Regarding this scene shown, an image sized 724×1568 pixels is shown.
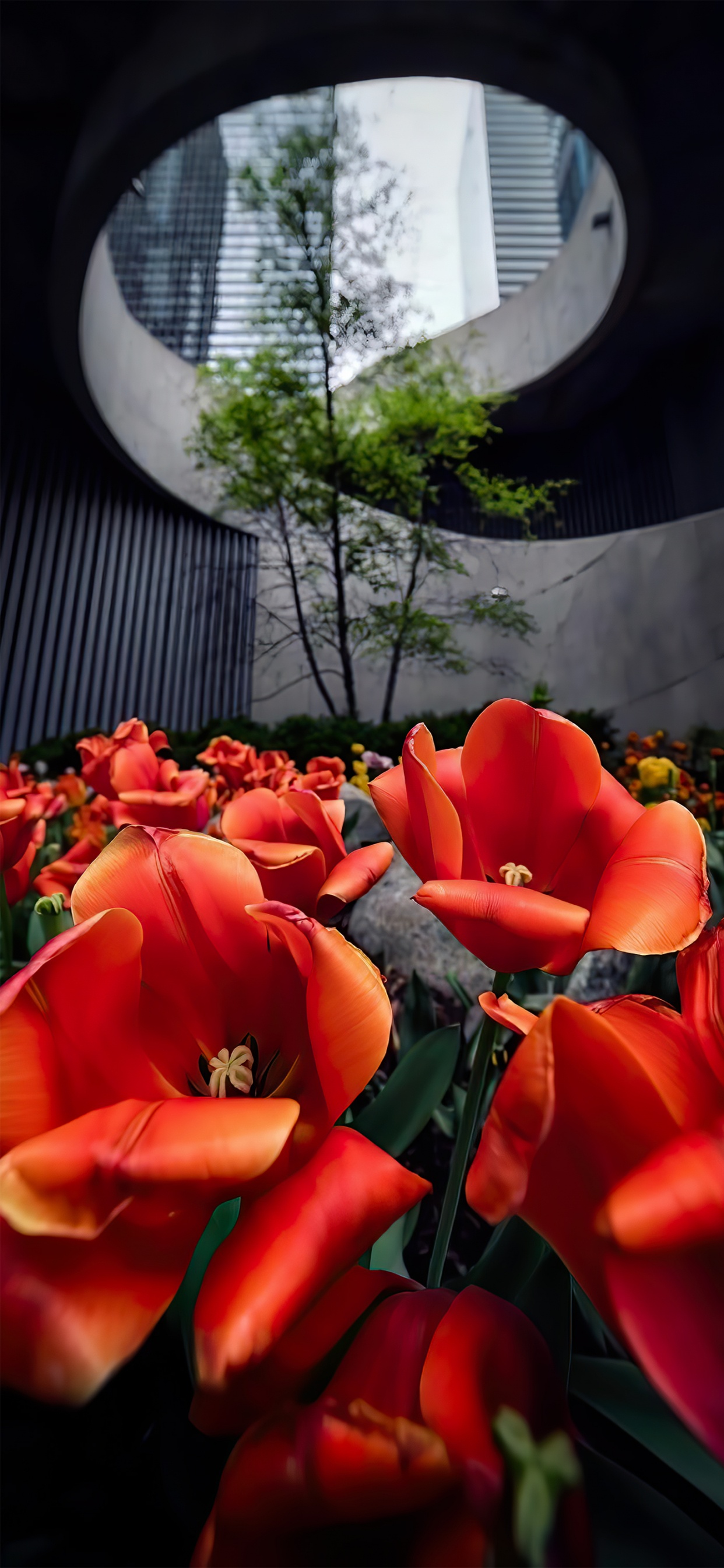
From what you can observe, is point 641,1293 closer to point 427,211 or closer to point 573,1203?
point 573,1203

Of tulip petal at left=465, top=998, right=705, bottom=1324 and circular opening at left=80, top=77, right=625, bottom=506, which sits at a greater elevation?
circular opening at left=80, top=77, right=625, bottom=506

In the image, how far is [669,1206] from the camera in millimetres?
128

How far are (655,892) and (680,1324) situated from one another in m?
0.13

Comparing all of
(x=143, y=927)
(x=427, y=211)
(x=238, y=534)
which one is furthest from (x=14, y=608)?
(x=143, y=927)

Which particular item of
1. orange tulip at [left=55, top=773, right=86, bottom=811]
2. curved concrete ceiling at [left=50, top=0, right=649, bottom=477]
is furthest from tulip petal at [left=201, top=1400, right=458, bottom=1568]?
curved concrete ceiling at [left=50, top=0, right=649, bottom=477]

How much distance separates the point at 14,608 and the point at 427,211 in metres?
5.41

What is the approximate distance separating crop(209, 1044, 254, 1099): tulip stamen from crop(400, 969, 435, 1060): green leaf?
12.9 inches

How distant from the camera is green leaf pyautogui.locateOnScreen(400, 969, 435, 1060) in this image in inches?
21.9

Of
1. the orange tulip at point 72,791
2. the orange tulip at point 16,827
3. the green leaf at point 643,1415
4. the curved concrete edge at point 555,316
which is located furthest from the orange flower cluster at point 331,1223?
the curved concrete edge at point 555,316

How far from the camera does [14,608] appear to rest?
20.7ft

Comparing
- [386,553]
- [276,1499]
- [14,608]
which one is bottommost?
[276,1499]

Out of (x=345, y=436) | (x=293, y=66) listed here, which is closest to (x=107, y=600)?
(x=345, y=436)

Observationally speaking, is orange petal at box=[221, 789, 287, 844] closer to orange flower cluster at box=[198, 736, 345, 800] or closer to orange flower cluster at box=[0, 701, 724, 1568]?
orange flower cluster at box=[0, 701, 724, 1568]

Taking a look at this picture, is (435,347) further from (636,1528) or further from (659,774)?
(636,1528)
